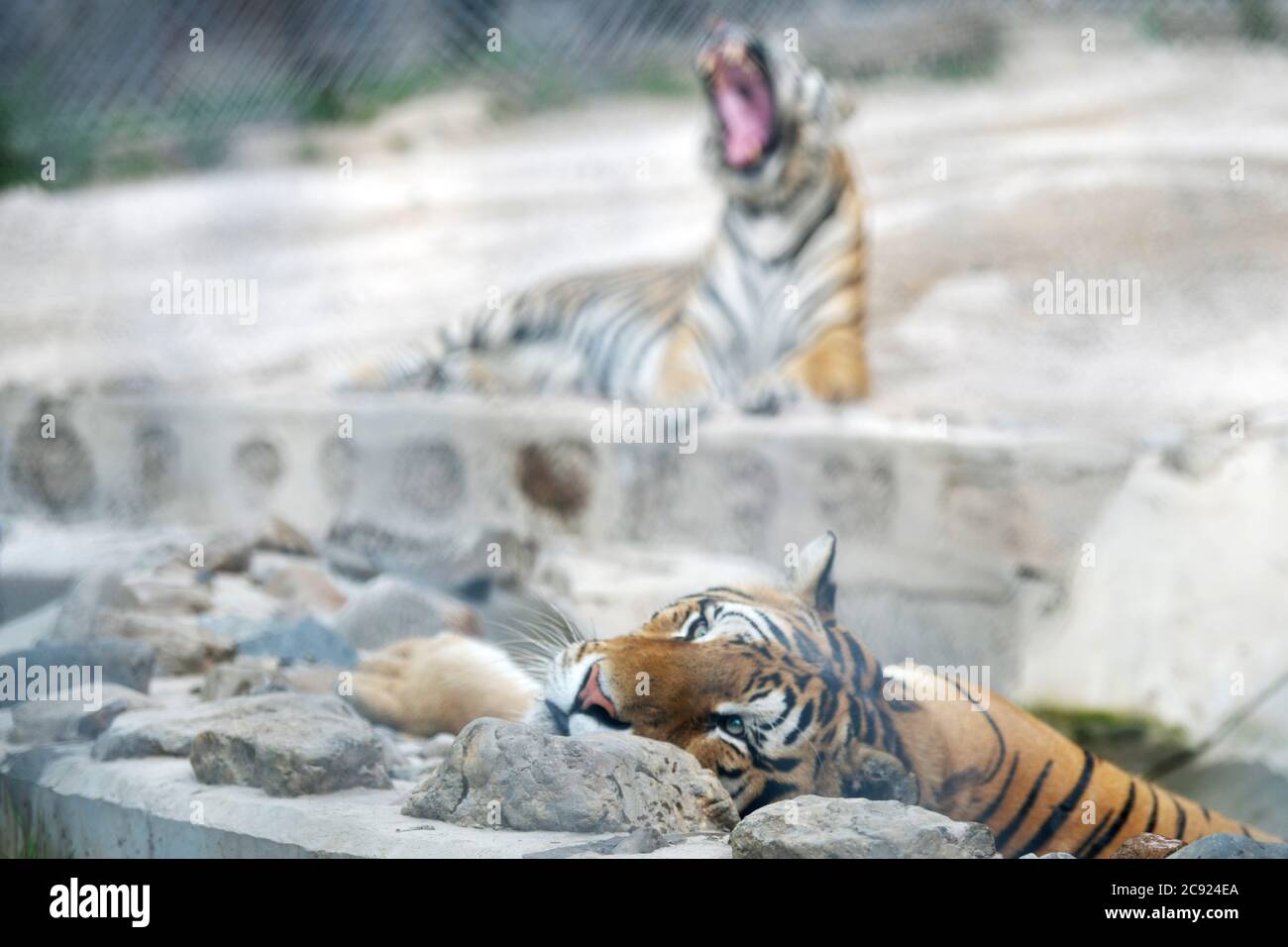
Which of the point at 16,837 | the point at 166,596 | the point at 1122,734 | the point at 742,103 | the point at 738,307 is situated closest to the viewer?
the point at 16,837

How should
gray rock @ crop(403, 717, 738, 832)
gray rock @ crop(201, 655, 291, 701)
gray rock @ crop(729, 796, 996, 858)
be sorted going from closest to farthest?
gray rock @ crop(729, 796, 996, 858) → gray rock @ crop(403, 717, 738, 832) → gray rock @ crop(201, 655, 291, 701)

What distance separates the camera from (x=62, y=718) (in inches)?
88.1

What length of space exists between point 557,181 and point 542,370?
53.6 inches

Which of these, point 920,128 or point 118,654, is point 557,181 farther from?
point 118,654

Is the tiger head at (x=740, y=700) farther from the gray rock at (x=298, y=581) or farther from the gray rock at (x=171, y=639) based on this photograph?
the gray rock at (x=298, y=581)

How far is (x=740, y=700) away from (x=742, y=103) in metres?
3.68

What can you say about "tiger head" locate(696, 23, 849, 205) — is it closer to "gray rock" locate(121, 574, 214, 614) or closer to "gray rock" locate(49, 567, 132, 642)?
"gray rock" locate(121, 574, 214, 614)

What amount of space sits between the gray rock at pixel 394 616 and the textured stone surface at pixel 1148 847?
111cm

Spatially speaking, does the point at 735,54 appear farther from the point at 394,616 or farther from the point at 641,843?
the point at 641,843

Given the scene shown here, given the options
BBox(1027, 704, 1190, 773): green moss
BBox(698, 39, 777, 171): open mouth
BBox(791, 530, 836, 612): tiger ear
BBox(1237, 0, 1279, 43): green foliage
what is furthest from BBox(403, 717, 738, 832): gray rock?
BBox(1237, 0, 1279, 43): green foliage

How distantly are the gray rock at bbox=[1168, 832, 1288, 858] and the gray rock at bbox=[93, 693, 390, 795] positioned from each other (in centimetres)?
104

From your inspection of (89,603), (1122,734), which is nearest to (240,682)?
(89,603)

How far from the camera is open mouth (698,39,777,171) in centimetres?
498
